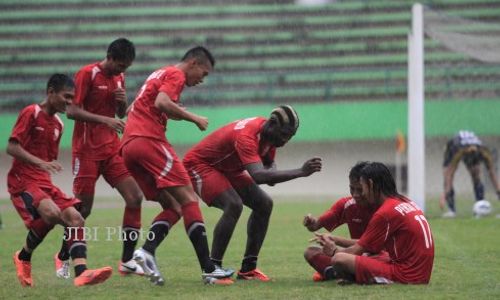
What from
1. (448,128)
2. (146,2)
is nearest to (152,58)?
(146,2)

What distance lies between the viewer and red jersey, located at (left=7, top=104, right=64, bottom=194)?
859cm

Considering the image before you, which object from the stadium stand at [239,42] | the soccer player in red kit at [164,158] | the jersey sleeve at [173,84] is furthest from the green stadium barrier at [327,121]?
the jersey sleeve at [173,84]

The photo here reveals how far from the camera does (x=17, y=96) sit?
102ft

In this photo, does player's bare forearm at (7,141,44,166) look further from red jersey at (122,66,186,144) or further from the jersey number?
the jersey number

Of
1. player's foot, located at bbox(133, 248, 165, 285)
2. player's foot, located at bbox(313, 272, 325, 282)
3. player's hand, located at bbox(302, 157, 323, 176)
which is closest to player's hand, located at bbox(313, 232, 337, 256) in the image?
player's hand, located at bbox(302, 157, 323, 176)

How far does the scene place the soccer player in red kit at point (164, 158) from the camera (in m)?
8.09

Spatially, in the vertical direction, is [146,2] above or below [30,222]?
above

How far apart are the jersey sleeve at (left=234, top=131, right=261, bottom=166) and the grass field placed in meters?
1.13

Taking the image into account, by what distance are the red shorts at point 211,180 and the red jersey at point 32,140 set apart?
1.33 m

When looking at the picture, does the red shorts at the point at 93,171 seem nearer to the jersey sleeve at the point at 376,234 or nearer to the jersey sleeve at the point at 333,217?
the jersey sleeve at the point at 333,217

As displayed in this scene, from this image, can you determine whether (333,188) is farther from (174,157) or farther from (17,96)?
(174,157)

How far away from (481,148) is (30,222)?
11604 millimetres

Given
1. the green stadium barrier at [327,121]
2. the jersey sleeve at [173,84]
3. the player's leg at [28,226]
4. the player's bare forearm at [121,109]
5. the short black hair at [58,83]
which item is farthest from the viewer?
the green stadium barrier at [327,121]

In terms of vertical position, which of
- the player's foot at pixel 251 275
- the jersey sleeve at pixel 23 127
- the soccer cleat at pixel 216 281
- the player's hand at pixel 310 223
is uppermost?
the jersey sleeve at pixel 23 127
